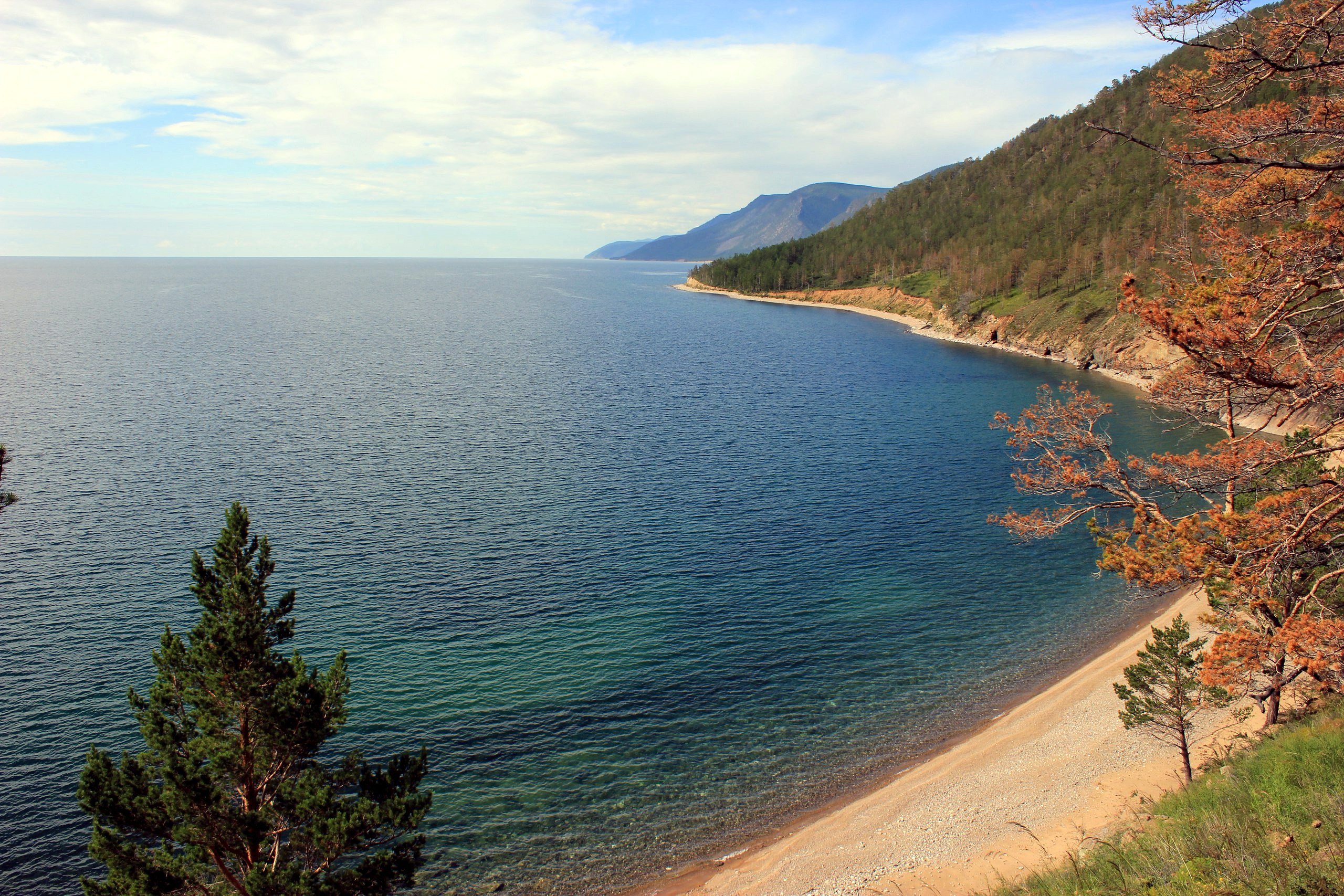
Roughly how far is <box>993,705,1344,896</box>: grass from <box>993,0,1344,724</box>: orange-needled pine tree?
237 cm

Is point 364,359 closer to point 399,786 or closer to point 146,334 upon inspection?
point 146,334

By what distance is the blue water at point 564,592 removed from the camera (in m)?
31.4

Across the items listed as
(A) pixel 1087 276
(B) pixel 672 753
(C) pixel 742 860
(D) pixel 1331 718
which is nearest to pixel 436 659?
(B) pixel 672 753

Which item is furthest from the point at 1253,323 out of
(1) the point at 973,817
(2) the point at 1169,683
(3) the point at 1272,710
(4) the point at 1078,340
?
(4) the point at 1078,340

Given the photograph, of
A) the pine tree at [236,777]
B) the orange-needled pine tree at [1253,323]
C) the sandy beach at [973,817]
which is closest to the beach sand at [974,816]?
the sandy beach at [973,817]

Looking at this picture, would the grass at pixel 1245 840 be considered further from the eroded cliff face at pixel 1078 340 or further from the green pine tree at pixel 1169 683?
the eroded cliff face at pixel 1078 340

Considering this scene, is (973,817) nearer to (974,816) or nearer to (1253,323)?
(974,816)

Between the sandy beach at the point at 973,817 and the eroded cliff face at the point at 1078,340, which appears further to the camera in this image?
the eroded cliff face at the point at 1078,340

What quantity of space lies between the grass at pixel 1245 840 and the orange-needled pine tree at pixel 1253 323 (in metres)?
2.37

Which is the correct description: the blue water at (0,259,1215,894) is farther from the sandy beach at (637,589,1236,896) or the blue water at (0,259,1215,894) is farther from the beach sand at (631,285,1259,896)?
the sandy beach at (637,589,1236,896)

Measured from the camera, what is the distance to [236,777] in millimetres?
20016

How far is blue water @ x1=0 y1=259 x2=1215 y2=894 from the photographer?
3139 centimetres

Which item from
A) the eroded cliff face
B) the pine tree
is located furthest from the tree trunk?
the eroded cliff face

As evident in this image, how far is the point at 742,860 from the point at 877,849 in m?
4.74
